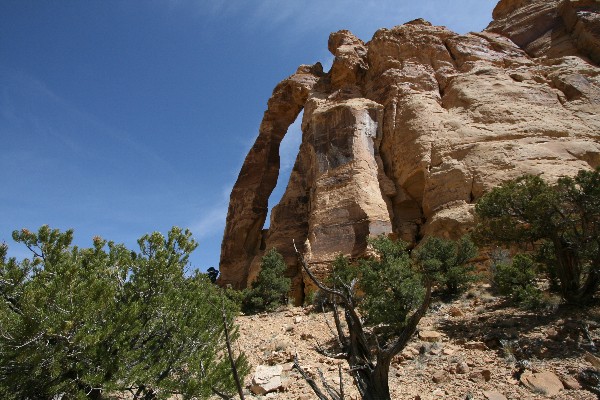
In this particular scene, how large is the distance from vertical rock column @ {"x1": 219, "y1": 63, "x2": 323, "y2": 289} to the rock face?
0.46ft

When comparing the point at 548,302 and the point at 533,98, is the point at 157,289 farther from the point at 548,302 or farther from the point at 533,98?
the point at 533,98

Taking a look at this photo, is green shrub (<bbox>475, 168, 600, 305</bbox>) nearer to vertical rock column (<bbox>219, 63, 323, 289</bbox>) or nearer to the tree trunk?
the tree trunk

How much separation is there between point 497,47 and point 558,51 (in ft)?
14.0

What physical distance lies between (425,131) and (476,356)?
17343 mm

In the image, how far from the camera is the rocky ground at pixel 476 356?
791 centimetres

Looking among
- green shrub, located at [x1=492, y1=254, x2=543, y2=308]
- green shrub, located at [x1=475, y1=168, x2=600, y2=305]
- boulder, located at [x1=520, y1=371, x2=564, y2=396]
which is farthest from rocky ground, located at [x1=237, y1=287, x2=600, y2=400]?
green shrub, located at [x1=475, y1=168, x2=600, y2=305]

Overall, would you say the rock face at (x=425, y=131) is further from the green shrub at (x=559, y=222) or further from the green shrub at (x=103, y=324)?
the green shrub at (x=103, y=324)

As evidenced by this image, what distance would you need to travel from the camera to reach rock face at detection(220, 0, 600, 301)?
21.5 meters

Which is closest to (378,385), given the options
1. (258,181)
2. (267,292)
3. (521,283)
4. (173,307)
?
(173,307)

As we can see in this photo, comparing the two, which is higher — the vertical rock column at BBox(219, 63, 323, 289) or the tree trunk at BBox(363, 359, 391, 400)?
the vertical rock column at BBox(219, 63, 323, 289)

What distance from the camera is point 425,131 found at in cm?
2453

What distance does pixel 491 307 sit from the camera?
13289mm

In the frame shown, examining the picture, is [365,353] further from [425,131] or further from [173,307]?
[425,131]

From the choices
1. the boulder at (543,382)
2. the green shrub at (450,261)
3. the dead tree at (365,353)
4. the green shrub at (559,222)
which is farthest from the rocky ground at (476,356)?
the green shrub at (450,261)
